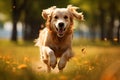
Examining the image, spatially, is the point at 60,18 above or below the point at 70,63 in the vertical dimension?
above

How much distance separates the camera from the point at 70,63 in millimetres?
7426

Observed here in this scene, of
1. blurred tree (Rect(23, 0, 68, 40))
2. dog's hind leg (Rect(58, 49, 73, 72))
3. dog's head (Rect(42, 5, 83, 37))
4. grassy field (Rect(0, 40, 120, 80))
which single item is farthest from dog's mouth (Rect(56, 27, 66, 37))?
blurred tree (Rect(23, 0, 68, 40))

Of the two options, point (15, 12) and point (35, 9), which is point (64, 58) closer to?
point (15, 12)

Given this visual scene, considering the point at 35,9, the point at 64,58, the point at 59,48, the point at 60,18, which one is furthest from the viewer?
the point at 35,9

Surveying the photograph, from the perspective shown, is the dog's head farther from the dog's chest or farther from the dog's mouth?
the dog's chest

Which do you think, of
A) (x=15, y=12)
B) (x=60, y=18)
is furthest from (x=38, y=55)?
(x=15, y=12)

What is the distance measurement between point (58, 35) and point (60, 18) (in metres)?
0.31

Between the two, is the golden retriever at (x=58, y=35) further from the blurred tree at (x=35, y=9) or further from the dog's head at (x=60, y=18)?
the blurred tree at (x=35, y=9)

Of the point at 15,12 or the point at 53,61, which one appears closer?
the point at 53,61

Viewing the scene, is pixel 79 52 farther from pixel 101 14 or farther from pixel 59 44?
pixel 101 14

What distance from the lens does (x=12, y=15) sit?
372 inches

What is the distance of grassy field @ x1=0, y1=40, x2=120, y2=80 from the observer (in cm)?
666

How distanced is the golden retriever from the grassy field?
177 millimetres

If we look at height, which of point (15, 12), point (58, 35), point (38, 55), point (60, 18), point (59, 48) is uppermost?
point (60, 18)
